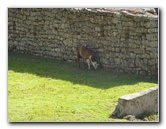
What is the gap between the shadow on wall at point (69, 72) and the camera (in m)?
11.6

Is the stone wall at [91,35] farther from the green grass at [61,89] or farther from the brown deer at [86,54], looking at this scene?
the green grass at [61,89]

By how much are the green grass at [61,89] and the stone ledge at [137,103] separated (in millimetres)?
255

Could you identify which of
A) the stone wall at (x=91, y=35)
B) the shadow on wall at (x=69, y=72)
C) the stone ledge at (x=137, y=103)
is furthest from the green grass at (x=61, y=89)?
the stone wall at (x=91, y=35)

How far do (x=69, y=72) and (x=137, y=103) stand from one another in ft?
7.20

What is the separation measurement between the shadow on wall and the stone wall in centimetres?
31

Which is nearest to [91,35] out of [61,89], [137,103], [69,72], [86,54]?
[86,54]

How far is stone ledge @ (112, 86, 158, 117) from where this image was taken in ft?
34.2

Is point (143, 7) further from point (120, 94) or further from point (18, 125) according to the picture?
point (18, 125)

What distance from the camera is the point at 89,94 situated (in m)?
11.2

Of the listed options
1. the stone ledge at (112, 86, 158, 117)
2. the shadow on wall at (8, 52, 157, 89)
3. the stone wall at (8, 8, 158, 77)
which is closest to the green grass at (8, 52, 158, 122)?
the shadow on wall at (8, 52, 157, 89)

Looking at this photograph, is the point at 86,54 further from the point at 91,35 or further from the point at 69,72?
the point at 69,72

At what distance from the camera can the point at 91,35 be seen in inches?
507

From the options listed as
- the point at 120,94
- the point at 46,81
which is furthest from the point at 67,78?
the point at 120,94

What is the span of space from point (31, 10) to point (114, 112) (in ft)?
11.7
